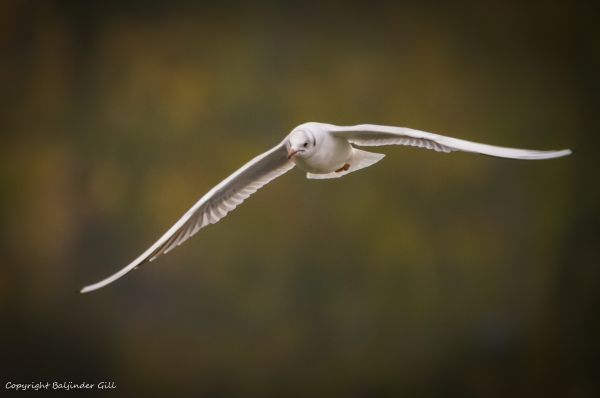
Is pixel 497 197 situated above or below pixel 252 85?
below

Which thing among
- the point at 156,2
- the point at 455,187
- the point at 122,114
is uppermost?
the point at 156,2

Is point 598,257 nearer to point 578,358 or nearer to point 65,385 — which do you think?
point 578,358

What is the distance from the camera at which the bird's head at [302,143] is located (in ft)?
9.54

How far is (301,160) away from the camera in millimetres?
2971

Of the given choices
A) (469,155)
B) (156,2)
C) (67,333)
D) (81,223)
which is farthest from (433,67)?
(67,333)

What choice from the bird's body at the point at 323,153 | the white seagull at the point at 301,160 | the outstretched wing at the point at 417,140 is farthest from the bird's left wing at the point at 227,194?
the outstretched wing at the point at 417,140

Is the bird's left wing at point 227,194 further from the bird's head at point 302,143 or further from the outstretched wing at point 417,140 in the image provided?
the outstretched wing at point 417,140

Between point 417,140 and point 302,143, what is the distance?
0.41 meters

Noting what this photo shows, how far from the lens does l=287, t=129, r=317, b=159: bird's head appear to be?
2.91m

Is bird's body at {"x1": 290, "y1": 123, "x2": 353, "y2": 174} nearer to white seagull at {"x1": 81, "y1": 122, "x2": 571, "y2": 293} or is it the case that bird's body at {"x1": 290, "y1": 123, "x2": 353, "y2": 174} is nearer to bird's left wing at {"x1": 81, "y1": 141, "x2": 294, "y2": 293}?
white seagull at {"x1": 81, "y1": 122, "x2": 571, "y2": 293}

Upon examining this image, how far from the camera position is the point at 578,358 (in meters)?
4.57

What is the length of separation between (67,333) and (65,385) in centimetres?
30

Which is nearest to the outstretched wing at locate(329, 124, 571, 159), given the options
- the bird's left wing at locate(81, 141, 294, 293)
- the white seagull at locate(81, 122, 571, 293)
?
the white seagull at locate(81, 122, 571, 293)

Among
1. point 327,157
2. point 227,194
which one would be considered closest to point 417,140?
point 327,157
